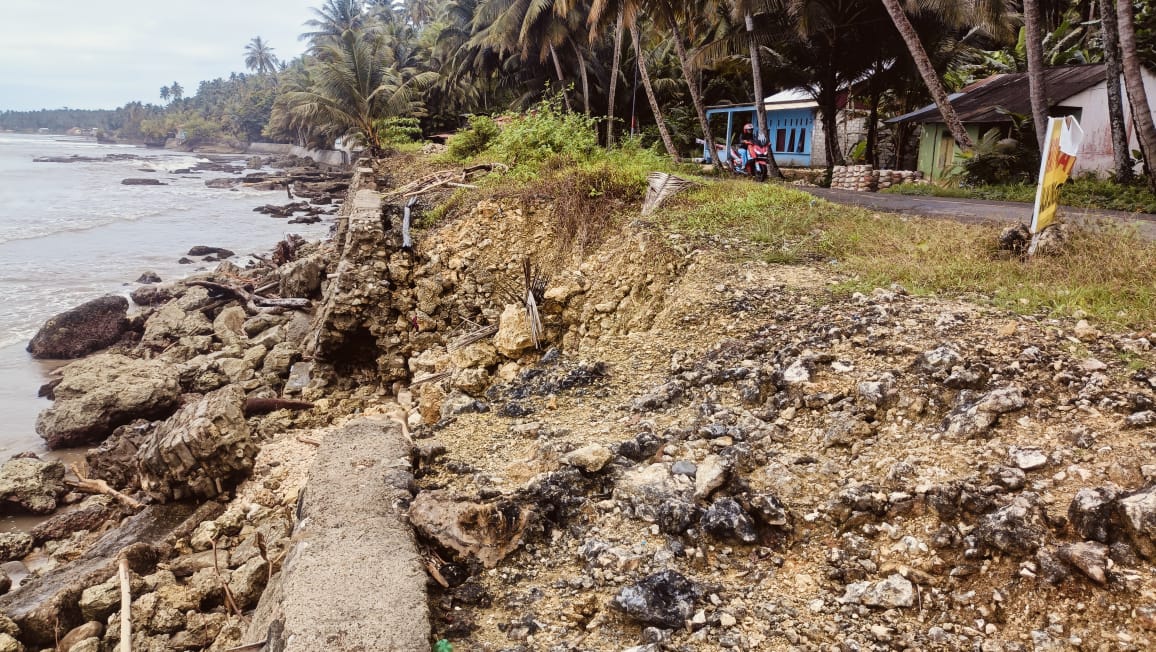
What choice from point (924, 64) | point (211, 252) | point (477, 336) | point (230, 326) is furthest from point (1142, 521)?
point (211, 252)

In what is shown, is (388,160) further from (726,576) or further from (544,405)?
(726,576)

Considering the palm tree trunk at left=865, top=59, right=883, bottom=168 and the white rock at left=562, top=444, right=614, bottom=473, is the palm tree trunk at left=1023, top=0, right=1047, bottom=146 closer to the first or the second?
the palm tree trunk at left=865, top=59, right=883, bottom=168

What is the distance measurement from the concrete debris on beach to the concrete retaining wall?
44166 millimetres

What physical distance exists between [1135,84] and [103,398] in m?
15.8

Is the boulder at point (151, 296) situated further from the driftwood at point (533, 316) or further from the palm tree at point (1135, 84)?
the palm tree at point (1135, 84)

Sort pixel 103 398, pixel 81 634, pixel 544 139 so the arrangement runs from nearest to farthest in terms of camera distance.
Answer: pixel 81 634 < pixel 103 398 < pixel 544 139

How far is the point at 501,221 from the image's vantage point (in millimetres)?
9789

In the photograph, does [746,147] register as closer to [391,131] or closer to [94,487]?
[94,487]

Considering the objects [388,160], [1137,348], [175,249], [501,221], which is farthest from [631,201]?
→ [175,249]

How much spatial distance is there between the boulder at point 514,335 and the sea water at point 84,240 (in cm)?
642

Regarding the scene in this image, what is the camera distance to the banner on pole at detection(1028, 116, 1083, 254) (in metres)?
5.17

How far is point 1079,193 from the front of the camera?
1195 cm

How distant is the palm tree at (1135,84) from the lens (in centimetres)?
1044

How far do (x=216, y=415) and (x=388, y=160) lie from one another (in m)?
18.3
